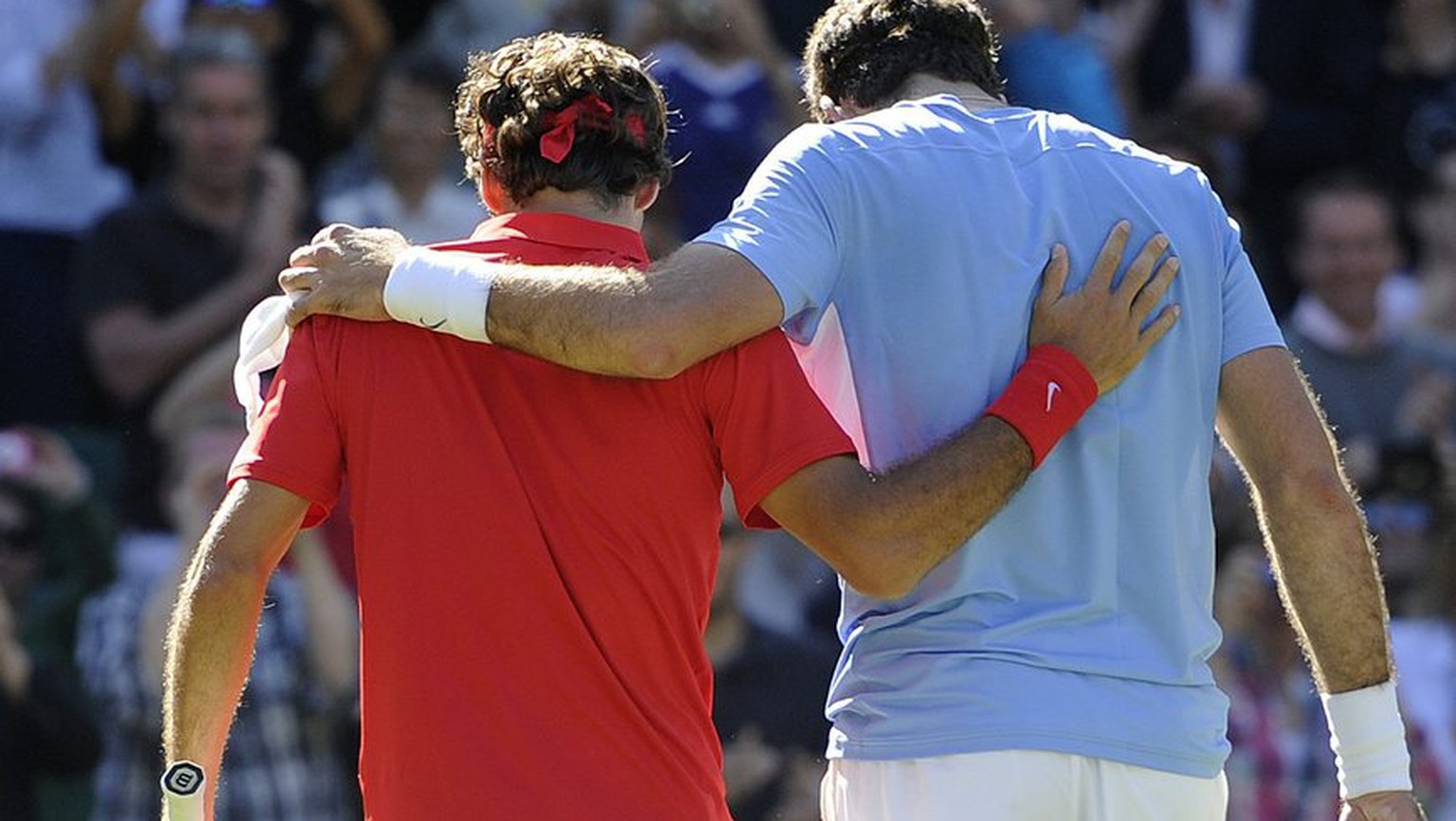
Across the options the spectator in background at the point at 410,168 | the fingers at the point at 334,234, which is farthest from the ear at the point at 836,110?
the spectator in background at the point at 410,168

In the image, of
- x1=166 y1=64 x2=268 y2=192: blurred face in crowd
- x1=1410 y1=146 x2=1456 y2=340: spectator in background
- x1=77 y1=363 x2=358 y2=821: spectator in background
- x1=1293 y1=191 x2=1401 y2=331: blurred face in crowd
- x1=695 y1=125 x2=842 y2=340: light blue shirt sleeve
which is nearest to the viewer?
x1=695 y1=125 x2=842 y2=340: light blue shirt sleeve

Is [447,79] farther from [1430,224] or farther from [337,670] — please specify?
[1430,224]

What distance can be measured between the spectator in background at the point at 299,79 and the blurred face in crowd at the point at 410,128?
21cm

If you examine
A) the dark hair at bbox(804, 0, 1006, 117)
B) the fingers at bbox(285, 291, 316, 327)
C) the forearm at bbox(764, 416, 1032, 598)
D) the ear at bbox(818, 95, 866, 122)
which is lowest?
the forearm at bbox(764, 416, 1032, 598)

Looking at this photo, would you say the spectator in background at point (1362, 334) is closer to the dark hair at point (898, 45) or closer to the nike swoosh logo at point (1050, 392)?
the dark hair at point (898, 45)

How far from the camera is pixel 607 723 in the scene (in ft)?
10.8

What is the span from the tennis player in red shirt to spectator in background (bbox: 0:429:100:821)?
3687 millimetres

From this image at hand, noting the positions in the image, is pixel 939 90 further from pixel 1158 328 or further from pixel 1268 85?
pixel 1268 85

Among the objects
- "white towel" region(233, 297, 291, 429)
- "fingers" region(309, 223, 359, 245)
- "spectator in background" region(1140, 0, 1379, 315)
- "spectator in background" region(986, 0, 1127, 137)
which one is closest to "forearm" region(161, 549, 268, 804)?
"white towel" region(233, 297, 291, 429)

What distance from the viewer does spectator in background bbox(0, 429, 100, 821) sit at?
22.6 ft

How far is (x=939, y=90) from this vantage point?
12.4ft

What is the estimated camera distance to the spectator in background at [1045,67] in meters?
8.30

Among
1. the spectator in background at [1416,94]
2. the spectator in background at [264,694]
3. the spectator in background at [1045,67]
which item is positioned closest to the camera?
the spectator in background at [264,694]

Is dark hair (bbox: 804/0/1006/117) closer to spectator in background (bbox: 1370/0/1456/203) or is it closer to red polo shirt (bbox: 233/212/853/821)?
red polo shirt (bbox: 233/212/853/821)
